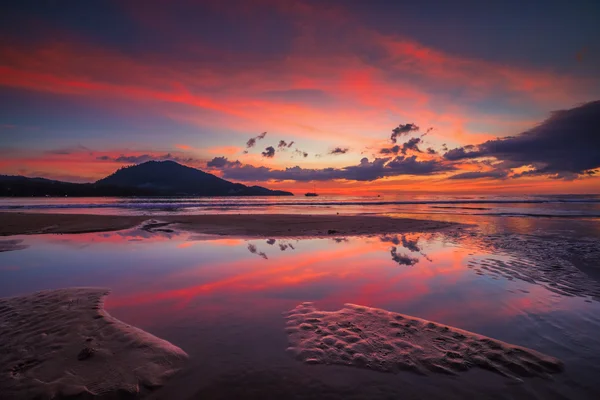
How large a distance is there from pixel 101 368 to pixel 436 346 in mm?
5266

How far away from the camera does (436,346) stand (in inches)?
197

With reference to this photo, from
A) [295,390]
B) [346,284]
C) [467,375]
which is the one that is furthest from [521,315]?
[295,390]

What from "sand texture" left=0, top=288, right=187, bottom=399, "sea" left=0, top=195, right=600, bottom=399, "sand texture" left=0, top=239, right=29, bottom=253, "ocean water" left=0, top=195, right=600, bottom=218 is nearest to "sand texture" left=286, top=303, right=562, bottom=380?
"sea" left=0, top=195, right=600, bottom=399

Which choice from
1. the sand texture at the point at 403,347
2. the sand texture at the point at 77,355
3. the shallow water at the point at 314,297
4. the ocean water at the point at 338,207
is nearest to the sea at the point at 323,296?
the shallow water at the point at 314,297

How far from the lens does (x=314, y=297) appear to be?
761 centimetres

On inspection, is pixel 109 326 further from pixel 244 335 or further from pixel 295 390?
pixel 295 390

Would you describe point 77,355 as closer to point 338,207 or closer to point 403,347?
point 403,347

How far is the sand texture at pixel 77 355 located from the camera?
393 centimetres

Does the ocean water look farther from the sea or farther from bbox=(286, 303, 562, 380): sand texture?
bbox=(286, 303, 562, 380): sand texture

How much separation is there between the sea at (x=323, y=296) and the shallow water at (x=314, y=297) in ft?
0.09

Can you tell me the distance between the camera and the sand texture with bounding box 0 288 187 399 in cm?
393

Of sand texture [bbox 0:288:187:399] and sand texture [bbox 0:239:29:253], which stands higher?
sand texture [bbox 0:288:187:399]

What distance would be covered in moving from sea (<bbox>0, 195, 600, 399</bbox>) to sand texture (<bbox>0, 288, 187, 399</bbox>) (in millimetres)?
351

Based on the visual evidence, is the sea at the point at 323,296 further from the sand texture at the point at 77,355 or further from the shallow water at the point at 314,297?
the sand texture at the point at 77,355
